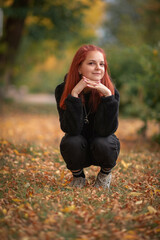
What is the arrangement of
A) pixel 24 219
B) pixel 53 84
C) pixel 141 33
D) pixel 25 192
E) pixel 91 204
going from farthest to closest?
pixel 53 84 → pixel 141 33 → pixel 25 192 → pixel 91 204 → pixel 24 219

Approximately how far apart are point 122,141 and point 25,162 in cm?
268

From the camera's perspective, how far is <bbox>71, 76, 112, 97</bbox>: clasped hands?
248 cm

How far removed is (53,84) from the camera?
20.2 meters

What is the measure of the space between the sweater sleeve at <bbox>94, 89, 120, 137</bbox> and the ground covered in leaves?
0.58 m

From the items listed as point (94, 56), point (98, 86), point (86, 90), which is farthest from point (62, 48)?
point (98, 86)

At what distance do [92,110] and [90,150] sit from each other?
1.26 ft

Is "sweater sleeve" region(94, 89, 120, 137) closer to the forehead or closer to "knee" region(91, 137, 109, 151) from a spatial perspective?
"knee" region(91, 137, 109, 151)

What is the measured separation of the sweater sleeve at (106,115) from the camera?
98.2 inches

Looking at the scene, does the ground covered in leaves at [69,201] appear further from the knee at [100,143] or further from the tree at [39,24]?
the tree at [39,24]

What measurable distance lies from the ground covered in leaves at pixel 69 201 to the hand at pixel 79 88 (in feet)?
2.95

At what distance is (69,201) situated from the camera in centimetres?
236

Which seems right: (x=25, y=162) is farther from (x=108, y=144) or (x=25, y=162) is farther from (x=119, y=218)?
(x=119, y=218)

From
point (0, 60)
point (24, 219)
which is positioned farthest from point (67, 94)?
point (0, 60)

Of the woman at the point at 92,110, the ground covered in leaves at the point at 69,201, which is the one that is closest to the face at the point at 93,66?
the woman at the point at 92,110
